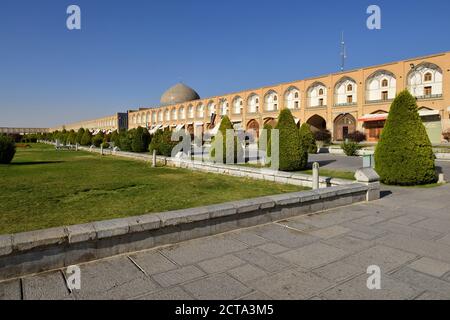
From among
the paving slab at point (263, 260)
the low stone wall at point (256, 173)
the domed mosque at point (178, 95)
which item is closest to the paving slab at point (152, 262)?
the paving slab at point (263, 260)

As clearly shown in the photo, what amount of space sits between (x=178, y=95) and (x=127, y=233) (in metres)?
66.6

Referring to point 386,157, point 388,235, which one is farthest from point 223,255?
point 386,157

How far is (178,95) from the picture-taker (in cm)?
6781

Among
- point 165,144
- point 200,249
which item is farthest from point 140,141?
point 200,249

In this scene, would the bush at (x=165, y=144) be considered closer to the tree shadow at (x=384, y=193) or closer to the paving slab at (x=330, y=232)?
A: the tree shadow at (x=384, y=193)

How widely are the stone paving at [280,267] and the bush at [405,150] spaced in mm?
3669

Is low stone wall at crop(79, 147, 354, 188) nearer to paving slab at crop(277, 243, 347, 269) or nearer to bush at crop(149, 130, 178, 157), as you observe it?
bush at crop(149, 130, 178, 157)

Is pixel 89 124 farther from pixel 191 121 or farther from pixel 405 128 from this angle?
pixel 405 128

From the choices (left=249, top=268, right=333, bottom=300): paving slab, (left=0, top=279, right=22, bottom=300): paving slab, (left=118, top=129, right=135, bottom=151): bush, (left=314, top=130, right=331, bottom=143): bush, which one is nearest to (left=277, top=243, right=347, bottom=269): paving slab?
(left=249, top=268, right=333, bottom=300): paving slab

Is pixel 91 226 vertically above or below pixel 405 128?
below

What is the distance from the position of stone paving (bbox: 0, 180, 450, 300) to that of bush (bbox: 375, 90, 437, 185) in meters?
3.67
